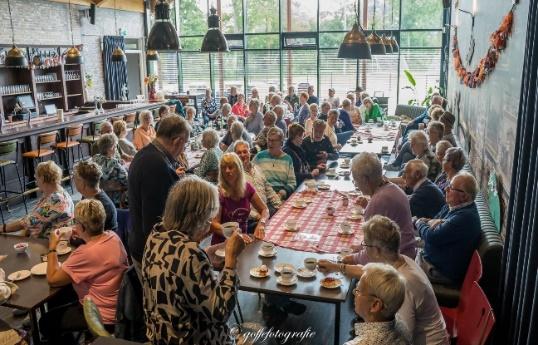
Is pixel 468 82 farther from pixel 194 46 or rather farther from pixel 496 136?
pixel 194 46

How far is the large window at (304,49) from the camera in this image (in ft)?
44.5

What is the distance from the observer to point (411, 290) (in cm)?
244

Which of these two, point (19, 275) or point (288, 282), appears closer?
point (288, 282)

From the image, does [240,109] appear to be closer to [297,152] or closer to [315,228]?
[297,152]

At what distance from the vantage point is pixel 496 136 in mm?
4125

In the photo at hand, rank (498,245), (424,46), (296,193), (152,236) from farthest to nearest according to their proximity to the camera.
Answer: (424,46), (296,193), (498,245), (152,236)

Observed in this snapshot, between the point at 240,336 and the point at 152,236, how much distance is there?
1.05 m

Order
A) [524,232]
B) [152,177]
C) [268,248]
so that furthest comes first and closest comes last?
1. [268,248]
2. [152,177]
3. [524,232]

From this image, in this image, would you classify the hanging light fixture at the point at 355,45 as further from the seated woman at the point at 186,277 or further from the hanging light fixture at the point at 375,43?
the seated woman at the point at 186,277

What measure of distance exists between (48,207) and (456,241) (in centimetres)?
310

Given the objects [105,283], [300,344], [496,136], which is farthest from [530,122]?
[105,283]

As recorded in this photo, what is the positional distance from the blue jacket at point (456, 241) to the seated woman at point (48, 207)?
283 cm

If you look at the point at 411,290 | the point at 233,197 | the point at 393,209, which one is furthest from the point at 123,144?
the point at 411,290

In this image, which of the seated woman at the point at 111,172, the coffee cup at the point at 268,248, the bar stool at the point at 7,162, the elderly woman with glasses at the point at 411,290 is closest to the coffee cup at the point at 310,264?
the coffee cup at the point at 268,248
